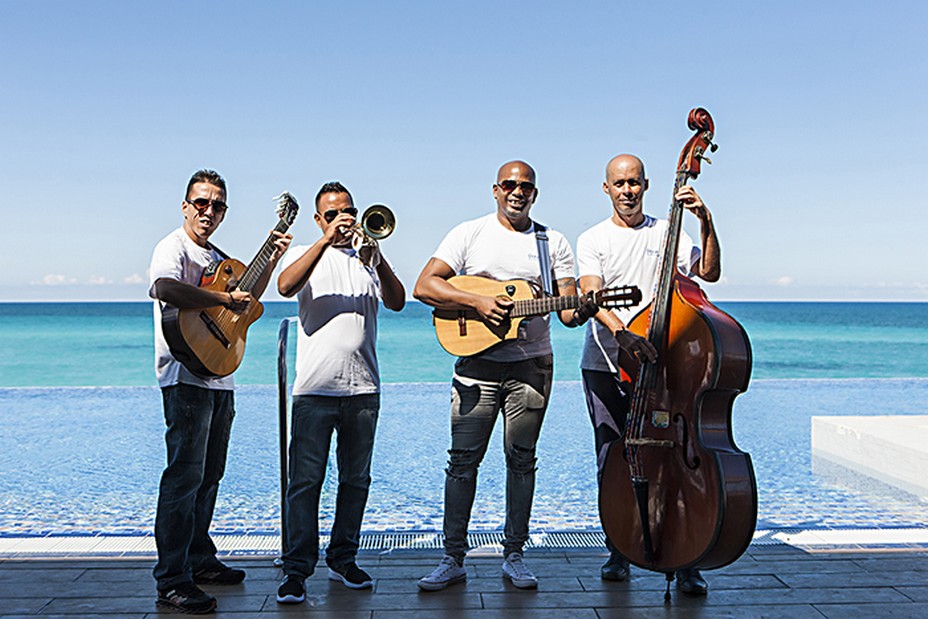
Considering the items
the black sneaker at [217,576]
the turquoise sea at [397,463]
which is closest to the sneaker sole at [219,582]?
the black sneaker at [217,576]

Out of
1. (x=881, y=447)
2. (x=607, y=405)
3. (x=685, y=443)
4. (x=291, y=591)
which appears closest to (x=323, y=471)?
(x=291, y=591)

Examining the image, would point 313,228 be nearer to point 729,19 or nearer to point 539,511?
point 539,511

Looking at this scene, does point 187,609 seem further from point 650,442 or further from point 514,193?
point 514,193

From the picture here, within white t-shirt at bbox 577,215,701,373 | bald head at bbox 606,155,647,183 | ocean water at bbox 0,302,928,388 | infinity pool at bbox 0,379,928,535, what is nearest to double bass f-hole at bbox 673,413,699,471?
white t-shirt at bbox 577,215,701,373

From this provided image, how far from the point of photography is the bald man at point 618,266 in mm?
3232

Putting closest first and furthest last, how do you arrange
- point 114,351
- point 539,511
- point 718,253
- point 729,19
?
point 718,253, point 539,511, point 729,19, point 114,351

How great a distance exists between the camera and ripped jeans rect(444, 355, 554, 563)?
3230 mm

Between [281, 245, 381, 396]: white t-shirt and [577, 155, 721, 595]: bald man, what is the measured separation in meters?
0.75

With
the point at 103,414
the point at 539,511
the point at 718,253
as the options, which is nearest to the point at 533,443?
the point at 718,253

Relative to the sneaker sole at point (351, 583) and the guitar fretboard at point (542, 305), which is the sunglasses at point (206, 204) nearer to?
the guitar fretboard at point (542, 305)

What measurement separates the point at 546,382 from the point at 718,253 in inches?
28.8

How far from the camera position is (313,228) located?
3.22 m

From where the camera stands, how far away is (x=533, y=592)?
3.07 metres

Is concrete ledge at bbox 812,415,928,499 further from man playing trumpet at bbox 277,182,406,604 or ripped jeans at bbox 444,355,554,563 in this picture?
man playing trumpet at bbox 277,182,406,604
